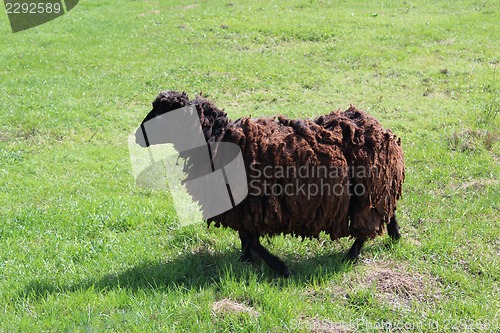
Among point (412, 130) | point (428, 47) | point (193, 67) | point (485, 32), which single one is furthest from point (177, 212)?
point (485, 32)

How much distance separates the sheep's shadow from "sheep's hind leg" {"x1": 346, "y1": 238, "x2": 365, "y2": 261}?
3.9 inches

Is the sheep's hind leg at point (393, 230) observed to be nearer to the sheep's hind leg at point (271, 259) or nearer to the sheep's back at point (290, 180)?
the sheep's back at point (290, 180)

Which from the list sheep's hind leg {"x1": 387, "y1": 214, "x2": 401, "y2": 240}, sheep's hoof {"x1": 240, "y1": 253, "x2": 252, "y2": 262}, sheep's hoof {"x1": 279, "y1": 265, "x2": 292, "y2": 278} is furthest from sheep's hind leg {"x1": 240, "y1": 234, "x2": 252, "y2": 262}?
sheep's hind leg {"x1": 387, "y1": 214, "x2": 401, "y2": 240}

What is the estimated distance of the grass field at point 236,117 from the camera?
495 centimetres

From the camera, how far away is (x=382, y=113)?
1085 cm

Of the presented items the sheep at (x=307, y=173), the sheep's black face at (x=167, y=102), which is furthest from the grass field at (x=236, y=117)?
the sheep's black face at (x=167, y=102)

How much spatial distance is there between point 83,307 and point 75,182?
362 centimetres

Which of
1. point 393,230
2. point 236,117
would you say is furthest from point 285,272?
point 236,117

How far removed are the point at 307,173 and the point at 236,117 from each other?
18.7 ft

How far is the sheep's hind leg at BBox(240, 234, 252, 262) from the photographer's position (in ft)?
18.3

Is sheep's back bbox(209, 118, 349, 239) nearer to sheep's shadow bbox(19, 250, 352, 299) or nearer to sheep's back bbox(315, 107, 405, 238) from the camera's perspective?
sheep's back bbox(315, 107, 405, 238)

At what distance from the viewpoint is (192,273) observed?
5531 millimetres

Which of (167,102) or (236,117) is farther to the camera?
(236,117)

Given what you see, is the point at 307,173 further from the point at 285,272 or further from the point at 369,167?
the point at 285,272
